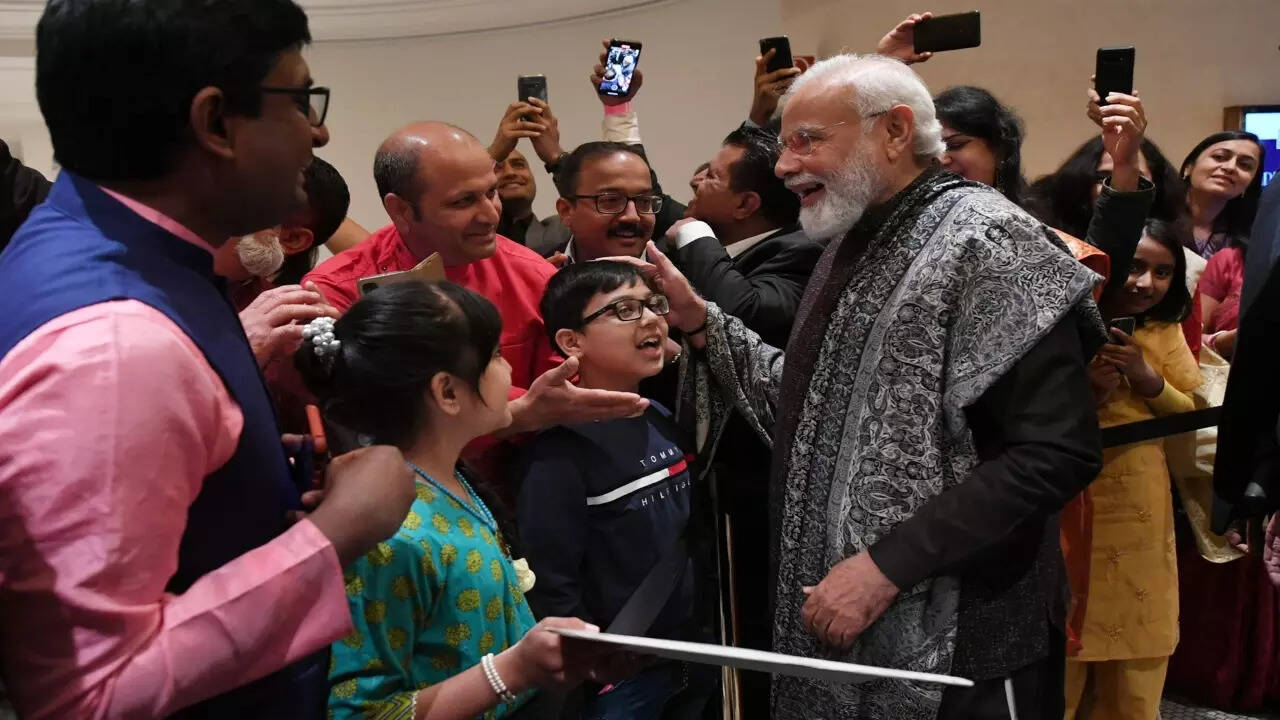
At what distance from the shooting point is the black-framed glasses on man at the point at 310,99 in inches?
38.1

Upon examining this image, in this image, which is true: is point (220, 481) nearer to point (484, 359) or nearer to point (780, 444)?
point (484, 359)

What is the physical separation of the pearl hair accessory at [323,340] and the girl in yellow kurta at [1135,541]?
2.00m

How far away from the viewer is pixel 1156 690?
2.80 meters

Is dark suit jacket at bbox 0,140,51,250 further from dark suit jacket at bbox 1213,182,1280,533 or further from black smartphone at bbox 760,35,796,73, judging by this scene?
dark suit jacket at bbox 1213,182,1280,533

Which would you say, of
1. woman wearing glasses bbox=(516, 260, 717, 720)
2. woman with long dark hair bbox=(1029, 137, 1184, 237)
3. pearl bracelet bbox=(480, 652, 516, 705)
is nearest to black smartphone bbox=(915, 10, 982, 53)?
woman with long dark hair bbox=(1029, 137, 1184, 237)

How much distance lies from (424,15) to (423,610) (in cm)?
551

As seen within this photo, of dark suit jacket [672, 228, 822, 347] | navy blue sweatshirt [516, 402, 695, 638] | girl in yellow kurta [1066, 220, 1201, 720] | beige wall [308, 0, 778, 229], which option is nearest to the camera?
navy blue sweatshirt [516, 402, 695, 638]

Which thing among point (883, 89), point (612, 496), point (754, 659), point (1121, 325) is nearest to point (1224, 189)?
point (1121, 325)

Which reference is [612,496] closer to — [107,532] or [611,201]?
[611,201]

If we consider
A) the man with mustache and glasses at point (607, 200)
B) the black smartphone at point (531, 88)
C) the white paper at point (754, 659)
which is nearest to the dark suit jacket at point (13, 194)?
the man with mustache and glasses at point (607, 200)

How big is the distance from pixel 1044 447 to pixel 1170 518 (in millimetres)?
1448

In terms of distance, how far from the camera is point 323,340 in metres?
1.39

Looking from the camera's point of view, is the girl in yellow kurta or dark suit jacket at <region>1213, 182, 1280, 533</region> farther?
the girl in yellow kurta

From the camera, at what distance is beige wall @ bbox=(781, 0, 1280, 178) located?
491 centimetres
